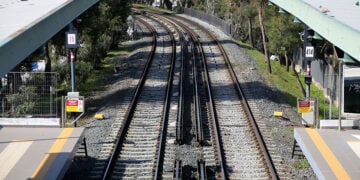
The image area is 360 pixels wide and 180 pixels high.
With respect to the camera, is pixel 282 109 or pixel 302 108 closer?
pixel 302 108

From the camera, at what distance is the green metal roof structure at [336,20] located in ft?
28.7

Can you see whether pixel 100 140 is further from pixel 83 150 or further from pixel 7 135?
Answer: pixel 7 135

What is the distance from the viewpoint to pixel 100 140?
1630cm

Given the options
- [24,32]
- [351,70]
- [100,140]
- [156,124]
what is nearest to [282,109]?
[351,70]

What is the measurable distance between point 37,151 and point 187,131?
223 inches

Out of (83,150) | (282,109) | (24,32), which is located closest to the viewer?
(24,32)

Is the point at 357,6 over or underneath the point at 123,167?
over

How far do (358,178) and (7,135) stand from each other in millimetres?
7814

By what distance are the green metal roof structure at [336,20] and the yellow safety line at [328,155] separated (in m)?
2.29

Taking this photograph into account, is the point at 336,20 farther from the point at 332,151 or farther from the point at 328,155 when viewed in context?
the point at 332,151

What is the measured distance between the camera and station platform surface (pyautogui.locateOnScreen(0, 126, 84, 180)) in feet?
38.2

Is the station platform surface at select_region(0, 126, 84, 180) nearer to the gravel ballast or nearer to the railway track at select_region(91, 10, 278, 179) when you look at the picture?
the gravel ballast

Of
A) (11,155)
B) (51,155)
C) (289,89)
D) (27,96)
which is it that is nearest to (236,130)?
(27,96)

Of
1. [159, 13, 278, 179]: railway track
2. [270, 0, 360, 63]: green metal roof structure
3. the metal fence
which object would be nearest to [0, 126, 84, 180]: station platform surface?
the metal fence
